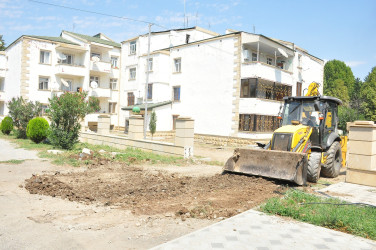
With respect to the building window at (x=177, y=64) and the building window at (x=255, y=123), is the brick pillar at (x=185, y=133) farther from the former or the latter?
the building window at (x=177, y=64)

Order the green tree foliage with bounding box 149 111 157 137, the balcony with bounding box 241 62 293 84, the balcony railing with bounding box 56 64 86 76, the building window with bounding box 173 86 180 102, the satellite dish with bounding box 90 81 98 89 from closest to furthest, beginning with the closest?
the balcony with bounding box 241 62 293 84 → the green tree foliage with bounding box 149 111 157 137 → the building window with bounding box 173 86 180 102 → the balcony railing with bounding box 56 64 86 76 → the satellite dish with bounding box 90 81 98 89

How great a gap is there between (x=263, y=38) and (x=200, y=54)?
6248 mm

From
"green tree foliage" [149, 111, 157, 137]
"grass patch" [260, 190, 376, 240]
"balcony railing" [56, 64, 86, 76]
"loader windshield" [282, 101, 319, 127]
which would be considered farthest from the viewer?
"balcony railing" [56, 64, 86, 76]

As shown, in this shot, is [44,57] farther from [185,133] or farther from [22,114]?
[185,133]

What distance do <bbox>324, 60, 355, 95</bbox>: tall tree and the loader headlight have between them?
54564mm

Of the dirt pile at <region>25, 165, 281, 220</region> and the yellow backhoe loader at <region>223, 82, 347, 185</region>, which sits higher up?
the yellow backhoe loader at <region>223, 82, 347, 185</region>

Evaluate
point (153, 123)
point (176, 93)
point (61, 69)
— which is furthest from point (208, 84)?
point (61, 69)

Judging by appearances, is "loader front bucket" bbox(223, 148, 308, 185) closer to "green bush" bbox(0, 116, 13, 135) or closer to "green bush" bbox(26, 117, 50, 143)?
"green bush" bbox(26, 117, 50, 143)

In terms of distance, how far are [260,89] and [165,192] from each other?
18819mm

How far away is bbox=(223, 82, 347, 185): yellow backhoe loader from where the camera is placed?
340 inches

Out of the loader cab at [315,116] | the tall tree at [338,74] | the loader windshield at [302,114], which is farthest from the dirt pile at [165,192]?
the tall tree at [338,74]

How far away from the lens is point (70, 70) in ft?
105

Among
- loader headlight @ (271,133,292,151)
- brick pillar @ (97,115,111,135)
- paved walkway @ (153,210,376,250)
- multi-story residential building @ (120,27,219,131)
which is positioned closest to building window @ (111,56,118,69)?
multi-story residential building @ (120,27,219,131)

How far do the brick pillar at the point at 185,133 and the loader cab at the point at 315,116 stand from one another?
14.6ft
